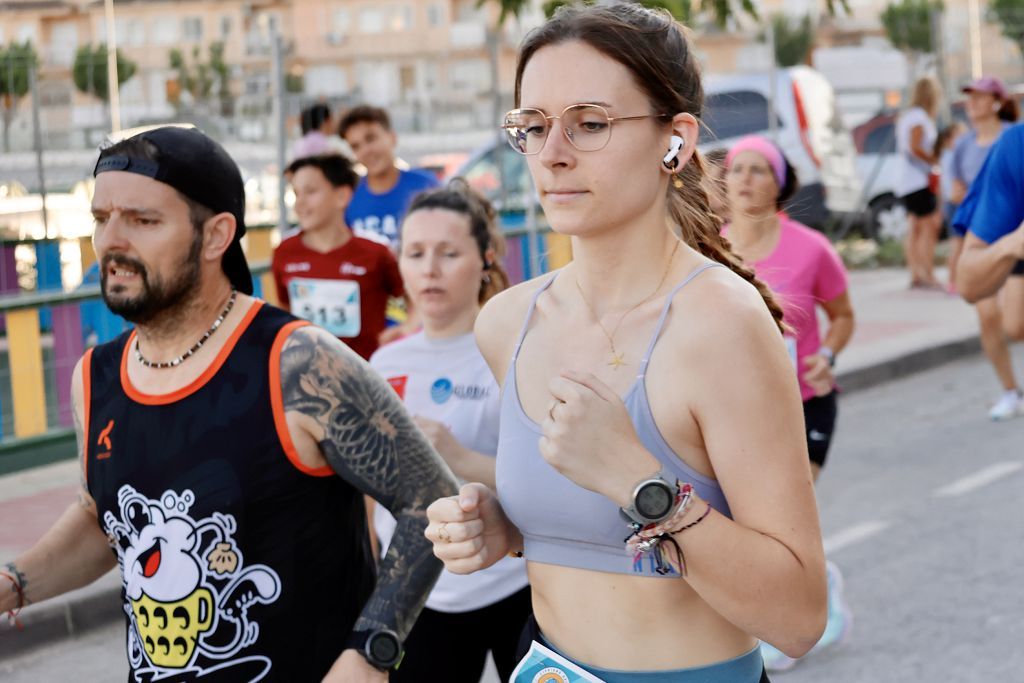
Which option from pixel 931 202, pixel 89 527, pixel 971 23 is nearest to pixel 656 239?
pixel 89 527

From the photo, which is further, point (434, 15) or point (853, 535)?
point (434, 15)

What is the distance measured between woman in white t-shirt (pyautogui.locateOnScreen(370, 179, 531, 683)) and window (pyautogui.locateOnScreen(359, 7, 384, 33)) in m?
59.0

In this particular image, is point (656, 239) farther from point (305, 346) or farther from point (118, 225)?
point (118, 225)

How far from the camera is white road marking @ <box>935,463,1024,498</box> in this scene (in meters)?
7.95

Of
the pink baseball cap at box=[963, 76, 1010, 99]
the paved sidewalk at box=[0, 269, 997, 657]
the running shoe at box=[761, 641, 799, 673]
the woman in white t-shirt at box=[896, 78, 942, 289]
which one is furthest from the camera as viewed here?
the woman in white t-shirt at box=[896, 78, 942, 289]

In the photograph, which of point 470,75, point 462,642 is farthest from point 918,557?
point 470,75

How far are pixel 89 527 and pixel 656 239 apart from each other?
1429mm

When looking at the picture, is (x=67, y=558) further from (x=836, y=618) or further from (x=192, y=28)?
(x=192, y=28)

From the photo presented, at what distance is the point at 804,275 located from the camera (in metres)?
5.95

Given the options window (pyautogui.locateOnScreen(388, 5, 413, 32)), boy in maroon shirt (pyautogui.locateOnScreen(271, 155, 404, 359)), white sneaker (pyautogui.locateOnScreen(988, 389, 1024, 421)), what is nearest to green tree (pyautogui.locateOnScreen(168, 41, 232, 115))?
boy in maroon shirt (pyautogui.locateOnScreen(271, 155, 404, 359))

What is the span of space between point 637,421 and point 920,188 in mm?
14260

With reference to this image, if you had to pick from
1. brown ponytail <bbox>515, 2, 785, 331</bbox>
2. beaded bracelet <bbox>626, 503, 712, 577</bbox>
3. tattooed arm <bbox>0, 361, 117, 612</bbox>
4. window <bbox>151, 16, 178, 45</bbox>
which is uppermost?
window <bbox>151, 16, 178, 45</bbox>

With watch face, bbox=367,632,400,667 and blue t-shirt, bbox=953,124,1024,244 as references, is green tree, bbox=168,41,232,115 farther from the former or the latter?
watch face, bbox=367,632,400,667

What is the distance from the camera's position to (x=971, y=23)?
2347 cm
